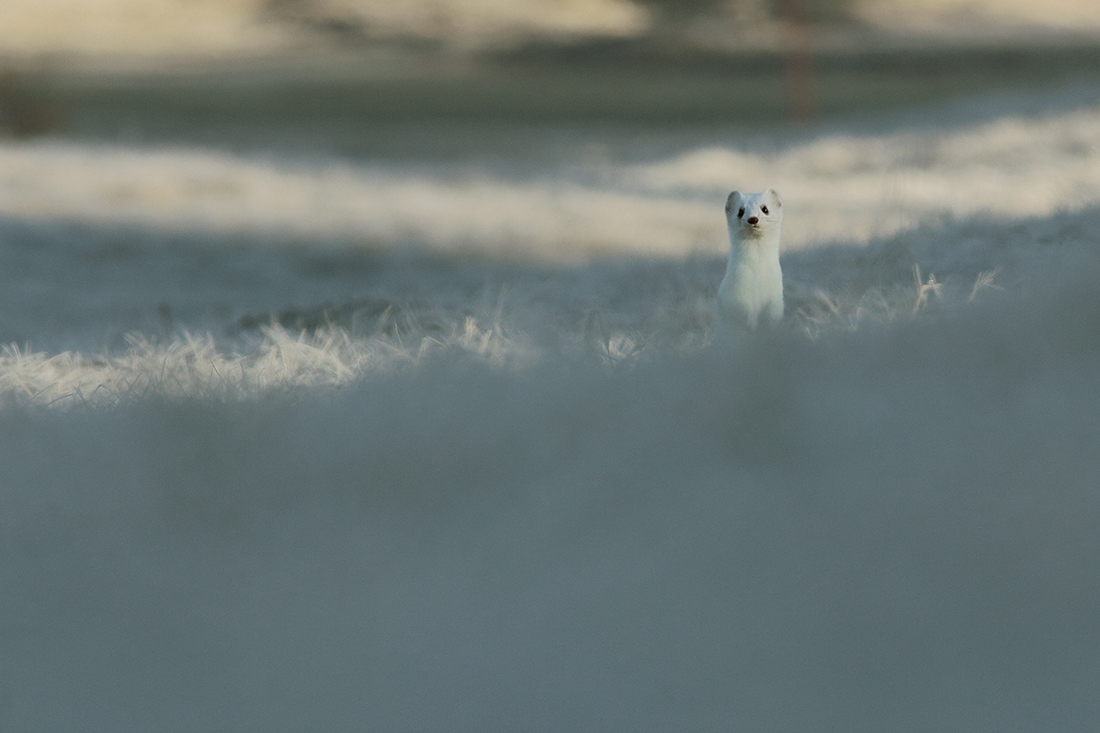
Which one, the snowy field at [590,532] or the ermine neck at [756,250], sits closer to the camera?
the snowy field at [590,532]

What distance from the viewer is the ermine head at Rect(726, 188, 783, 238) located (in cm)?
246

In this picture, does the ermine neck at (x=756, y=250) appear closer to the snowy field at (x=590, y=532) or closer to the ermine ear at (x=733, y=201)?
the ermine ear at (x=733, y=201)

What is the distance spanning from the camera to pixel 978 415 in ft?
4.84

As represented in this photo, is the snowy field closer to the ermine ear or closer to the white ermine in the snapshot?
the white ermine

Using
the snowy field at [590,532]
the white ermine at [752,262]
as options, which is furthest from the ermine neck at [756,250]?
the snowy field at [590,532]

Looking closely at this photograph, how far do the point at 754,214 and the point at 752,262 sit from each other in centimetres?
12

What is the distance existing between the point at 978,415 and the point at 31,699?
139 centimetres

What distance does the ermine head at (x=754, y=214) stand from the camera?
2461mm

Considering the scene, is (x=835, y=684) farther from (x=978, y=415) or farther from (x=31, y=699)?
(x=31, y=699)

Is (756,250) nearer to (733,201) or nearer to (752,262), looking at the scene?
(752,262)

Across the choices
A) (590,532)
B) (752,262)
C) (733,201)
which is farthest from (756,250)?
(590,532)

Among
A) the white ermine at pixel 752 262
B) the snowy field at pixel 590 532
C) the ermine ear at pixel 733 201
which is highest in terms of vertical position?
the ermine ear at pixel 733 201

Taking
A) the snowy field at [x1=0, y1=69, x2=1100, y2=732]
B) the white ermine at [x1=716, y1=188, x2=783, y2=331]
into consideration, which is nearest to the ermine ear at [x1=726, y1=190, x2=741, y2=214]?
the white ermine at [x1=716, y1=188, x2=783, y2=331]

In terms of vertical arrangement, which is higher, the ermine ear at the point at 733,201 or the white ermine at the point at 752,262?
the ermine ear at the point at 733,201
